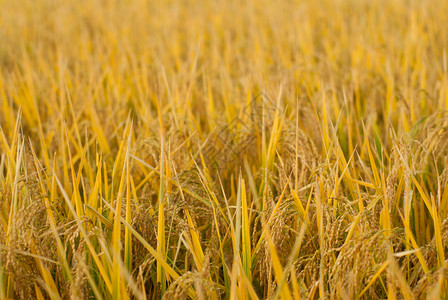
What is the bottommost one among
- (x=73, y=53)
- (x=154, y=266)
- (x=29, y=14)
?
(x=154, y=266)

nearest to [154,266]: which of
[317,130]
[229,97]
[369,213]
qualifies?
[369,213]

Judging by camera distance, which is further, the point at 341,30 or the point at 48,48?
the point at 341,30

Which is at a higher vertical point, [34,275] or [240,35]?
[240,35]

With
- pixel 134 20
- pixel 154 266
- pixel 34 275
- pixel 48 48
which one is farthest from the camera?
pixel 134 20

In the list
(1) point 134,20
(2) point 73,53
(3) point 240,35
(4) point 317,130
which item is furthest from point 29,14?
(4) point 317,130

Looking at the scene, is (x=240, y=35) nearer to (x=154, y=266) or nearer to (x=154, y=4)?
(x=154, y=4)

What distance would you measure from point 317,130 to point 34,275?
97 centimetres

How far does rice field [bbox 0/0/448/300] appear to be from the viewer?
790mm

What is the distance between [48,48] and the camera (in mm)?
2750

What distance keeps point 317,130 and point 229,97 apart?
0.45 meters

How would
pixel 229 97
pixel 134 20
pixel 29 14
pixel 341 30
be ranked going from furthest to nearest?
1. pixel 29 14
2. pixel 134 20
3. pixel 341 30
4. pixel 229 97

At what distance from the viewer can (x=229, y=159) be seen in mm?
1308

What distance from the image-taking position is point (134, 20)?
3.52 m

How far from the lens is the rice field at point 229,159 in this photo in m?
0.79
